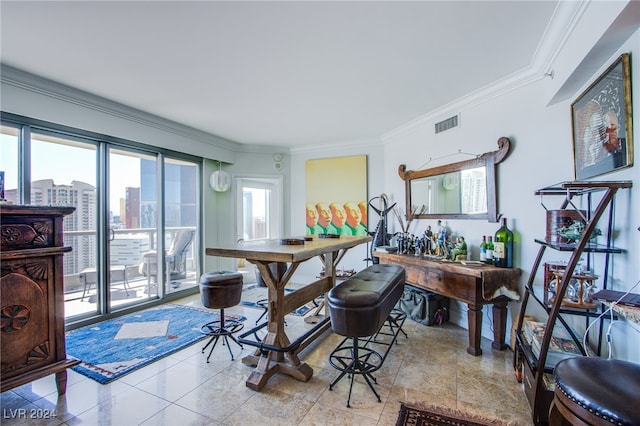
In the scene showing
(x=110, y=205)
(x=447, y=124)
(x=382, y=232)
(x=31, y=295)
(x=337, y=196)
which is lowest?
(x=31, y=295)

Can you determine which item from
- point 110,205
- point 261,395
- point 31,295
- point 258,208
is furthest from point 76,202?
point 261,395

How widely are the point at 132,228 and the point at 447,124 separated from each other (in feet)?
13.9

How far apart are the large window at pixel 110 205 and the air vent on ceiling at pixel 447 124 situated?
3.65m

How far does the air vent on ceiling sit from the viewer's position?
3.30 metres

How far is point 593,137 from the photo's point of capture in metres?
1.81

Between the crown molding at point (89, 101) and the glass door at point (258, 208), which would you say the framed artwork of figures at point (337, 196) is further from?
the crown molding at point (89, 101)

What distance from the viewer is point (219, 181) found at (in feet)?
16.0

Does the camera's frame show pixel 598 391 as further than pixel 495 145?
No

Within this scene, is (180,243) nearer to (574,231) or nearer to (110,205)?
(110,205)

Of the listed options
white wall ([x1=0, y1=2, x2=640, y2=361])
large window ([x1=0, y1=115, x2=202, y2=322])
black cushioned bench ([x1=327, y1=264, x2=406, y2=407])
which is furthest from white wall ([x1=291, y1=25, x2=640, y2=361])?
large window ([x1=0, y1=115, x2=202, y2=322])

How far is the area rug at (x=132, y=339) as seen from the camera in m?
2.40

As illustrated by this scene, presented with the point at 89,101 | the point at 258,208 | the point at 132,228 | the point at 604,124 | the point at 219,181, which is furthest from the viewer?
the point at 258,208

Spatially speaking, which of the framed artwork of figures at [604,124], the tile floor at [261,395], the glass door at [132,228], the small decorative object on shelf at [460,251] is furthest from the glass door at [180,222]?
the framed artwork of figures at [604,124]

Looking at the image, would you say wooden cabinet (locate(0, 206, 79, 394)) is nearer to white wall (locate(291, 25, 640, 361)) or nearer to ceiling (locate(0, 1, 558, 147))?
ceiling (locate(0, 1, 558, 147))
